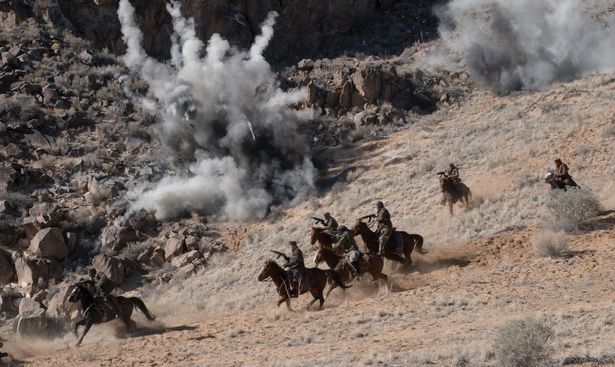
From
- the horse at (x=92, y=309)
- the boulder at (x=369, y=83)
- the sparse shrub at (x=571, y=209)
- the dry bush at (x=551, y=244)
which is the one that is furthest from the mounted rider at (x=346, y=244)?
the boulder at (x=369, y=83)

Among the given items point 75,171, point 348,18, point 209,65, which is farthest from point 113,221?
point 348,18

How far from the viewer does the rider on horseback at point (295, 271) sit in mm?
16859

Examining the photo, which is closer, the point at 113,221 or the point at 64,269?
the point at 64,269

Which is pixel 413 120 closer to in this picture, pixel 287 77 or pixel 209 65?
pixel 287 77

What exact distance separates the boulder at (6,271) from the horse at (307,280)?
11484 mm

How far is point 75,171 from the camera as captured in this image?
3066 centimetres

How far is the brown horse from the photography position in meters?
18.3

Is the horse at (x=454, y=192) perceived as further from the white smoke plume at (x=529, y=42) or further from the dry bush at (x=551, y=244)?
the white smoke plume at (x=529, y=42)

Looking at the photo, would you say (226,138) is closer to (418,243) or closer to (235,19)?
(418,243)

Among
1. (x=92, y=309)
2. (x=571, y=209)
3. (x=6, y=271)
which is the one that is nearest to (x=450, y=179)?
(x=571, y=209)

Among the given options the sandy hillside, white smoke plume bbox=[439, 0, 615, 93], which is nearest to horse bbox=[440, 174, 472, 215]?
the sandy hillside

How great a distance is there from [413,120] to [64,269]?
768 inches

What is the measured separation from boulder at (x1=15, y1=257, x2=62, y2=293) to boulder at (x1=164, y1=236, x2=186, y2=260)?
151 inches

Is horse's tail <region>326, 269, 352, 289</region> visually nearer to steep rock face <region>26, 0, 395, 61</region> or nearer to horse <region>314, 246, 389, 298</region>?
horse <region>314, 246, 389, 298</region>
